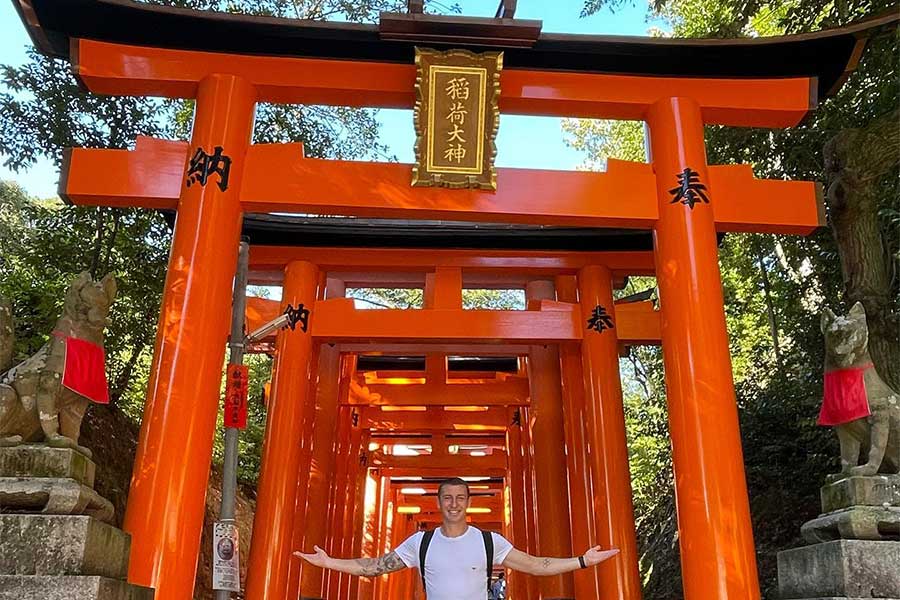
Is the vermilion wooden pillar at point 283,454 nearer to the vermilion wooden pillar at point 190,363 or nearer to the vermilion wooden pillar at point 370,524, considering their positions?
the vermilion wooden pillar at point 190,363

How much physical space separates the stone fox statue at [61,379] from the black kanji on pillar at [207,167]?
1465 mm

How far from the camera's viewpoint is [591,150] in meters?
20.4

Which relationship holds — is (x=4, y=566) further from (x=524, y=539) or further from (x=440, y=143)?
(x=524, y=539)

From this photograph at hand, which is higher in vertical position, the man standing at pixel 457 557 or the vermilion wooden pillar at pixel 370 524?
the vermilion wooden pillar at pixel 370 524

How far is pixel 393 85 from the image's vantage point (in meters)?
6.46

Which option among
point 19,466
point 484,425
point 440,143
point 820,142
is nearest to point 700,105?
point 440,143

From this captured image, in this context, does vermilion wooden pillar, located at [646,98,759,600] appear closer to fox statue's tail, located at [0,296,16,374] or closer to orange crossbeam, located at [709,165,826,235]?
orange crossbeam, located at [709,165,826,235]

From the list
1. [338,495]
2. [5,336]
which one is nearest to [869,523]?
[5,336]

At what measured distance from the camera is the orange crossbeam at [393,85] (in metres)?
6.25

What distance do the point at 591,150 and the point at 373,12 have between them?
399 inches

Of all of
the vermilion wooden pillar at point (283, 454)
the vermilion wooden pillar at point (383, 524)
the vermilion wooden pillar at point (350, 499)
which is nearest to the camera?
the vermilion wooden pillar at point (283, 454)

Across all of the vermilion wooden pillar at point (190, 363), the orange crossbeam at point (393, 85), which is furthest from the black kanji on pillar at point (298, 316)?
the orange crossbeam at point (393, 85)

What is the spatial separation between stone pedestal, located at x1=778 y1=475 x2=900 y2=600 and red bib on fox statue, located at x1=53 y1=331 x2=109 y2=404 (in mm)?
4307

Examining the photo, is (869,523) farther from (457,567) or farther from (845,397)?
(457,567)
